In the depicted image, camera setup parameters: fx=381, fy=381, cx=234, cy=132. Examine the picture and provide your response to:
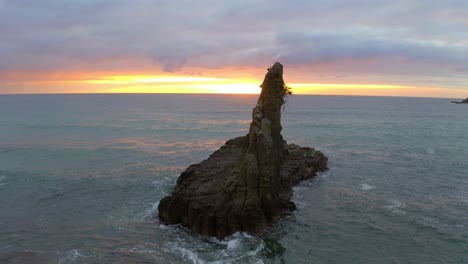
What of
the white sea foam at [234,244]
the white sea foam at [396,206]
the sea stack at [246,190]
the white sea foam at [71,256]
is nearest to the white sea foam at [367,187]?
the white sea foam at [396,206]

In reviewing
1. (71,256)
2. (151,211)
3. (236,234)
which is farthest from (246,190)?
(71,256)

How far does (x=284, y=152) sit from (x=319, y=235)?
1012 inches

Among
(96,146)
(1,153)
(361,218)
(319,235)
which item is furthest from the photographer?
(96,146)

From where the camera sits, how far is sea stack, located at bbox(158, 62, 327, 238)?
123 ft

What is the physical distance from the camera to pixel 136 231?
39281 mm

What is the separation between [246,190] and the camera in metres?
38.7

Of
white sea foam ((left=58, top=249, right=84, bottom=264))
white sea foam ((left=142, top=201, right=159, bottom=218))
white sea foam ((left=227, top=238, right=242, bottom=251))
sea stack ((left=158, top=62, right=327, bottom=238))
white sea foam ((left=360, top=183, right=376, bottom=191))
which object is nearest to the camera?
white sea foam ((left=58, top=249, right=84, bottom=264))

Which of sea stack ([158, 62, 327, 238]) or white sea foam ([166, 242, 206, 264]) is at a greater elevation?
sea stack ([158, 62, 327, 238])

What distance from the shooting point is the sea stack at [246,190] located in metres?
37.6

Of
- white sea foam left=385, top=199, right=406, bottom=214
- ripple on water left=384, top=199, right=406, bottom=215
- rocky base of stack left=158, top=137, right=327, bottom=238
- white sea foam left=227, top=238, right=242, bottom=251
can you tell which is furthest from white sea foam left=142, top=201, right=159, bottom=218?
white sea foam left=385, top=199, right=406, bottom=214

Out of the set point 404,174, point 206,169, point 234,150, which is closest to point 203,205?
point 206,169

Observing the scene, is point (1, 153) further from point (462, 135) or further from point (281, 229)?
point (462, 135)

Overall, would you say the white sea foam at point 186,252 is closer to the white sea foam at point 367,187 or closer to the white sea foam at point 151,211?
the white sea foam at point 151,211

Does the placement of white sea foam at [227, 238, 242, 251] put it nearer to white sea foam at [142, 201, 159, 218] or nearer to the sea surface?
the sea surface
